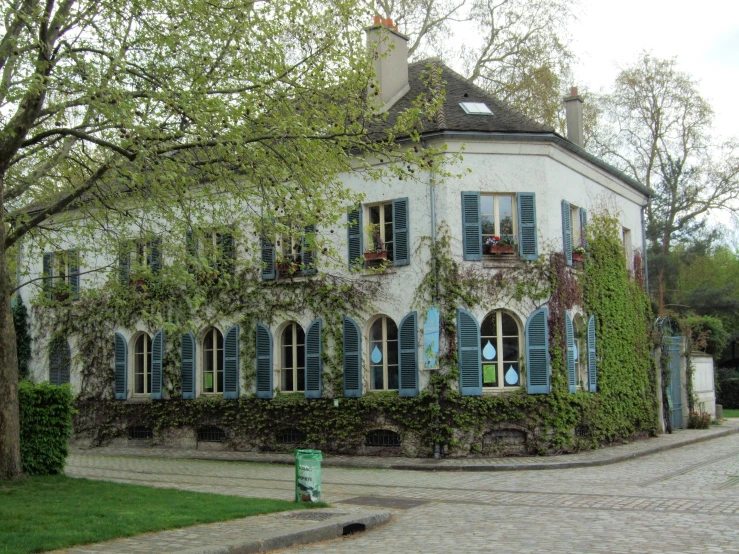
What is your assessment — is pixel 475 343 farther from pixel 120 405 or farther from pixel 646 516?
pixel 120 405

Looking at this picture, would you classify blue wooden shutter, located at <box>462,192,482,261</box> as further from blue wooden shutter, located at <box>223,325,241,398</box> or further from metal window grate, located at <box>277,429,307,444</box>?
blue wooden shutter, located at <box>223,325,241,398</box>

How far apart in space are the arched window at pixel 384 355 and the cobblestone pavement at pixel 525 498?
256cm

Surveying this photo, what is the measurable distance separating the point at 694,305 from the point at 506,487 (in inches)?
1317

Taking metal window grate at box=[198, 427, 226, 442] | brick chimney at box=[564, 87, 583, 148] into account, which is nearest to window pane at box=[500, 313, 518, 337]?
brick chimney at box=[564, 87, 583, 148]

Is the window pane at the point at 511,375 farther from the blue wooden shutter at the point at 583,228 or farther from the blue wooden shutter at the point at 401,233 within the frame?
the blue wooden shutter at the point at 583,228

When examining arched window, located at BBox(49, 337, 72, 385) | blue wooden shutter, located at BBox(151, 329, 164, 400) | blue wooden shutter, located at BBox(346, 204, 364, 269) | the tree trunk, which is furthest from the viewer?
arched window, located at BBox(49, 337, 72, 385)

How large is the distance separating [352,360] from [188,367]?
16.7 ft

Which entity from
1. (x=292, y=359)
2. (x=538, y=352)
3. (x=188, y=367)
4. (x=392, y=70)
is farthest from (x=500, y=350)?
(x=188, y=367)

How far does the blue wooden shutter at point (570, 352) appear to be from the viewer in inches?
785

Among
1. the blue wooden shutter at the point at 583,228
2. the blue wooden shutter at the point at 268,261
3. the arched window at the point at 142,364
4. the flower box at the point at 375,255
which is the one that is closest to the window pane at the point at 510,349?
the flower box at the point at 375,255

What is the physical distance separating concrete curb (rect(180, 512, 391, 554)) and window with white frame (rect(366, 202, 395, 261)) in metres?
9.77

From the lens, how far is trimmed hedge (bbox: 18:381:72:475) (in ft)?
48.4

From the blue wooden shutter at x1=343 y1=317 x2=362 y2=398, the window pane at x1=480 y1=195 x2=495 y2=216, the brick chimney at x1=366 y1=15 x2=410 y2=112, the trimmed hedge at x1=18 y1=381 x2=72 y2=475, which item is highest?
the brick chimney at x1=366 y1=15 x2=410 y2=112

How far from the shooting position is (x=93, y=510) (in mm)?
10672
